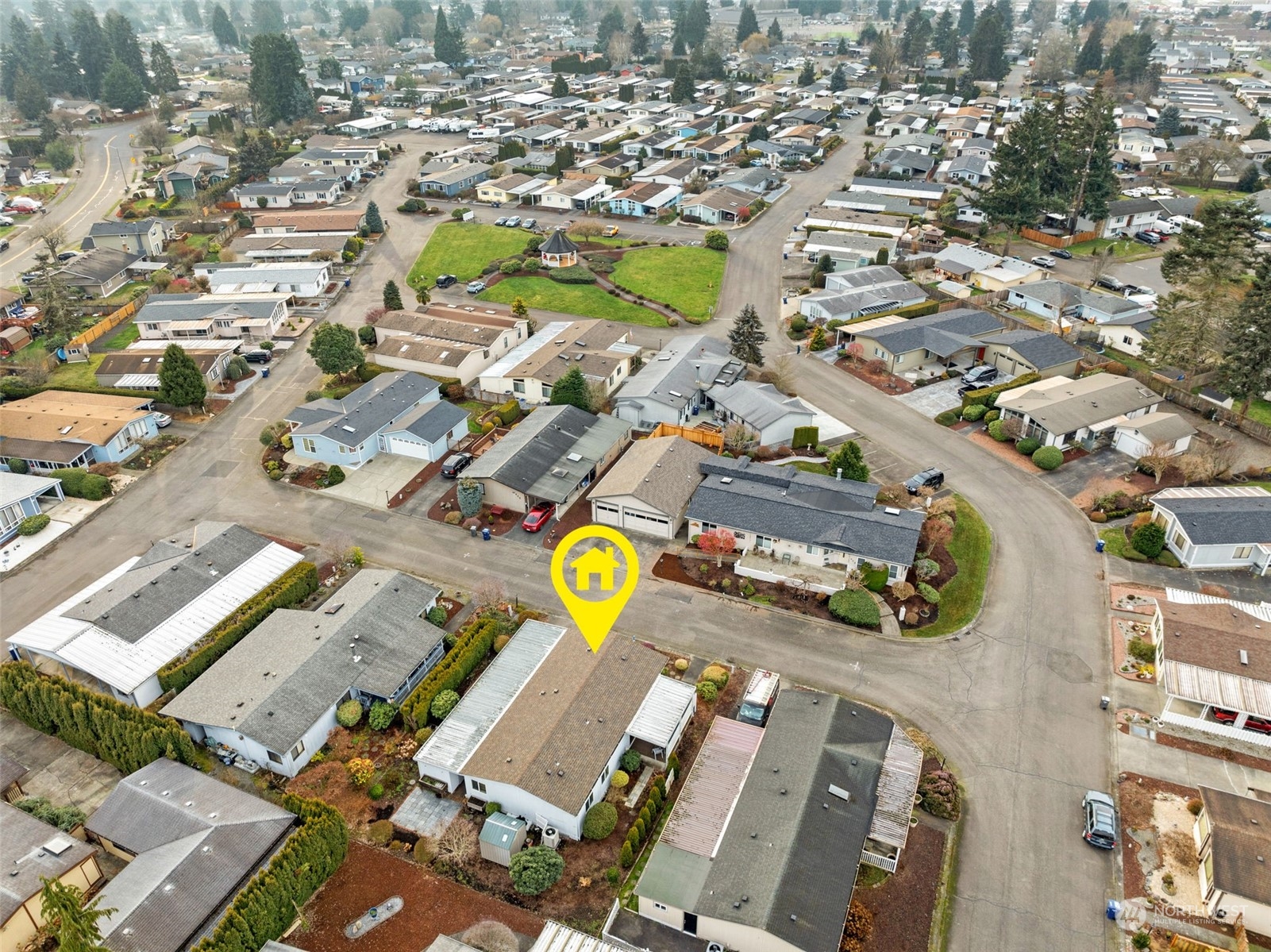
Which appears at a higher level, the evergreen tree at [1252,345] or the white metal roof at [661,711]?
the evergreen tree at [1252,345]

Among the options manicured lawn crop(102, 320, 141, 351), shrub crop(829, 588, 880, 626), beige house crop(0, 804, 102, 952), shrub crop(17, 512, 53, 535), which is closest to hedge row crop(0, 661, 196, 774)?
beige house crop(0, 804, 102, 952)

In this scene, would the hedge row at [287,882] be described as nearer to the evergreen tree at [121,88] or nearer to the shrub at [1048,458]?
the shrub at [1048,458]

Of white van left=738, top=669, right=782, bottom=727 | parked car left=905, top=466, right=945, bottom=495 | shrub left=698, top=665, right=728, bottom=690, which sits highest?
parked car left=905, top=466, right=945, bottom=495

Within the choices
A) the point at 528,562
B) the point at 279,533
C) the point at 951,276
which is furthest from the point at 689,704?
the point at 951,276

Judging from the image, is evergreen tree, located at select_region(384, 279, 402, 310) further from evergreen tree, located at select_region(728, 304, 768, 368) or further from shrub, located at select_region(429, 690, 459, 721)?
shrub, located at select_region(429, 690, 459, 721)

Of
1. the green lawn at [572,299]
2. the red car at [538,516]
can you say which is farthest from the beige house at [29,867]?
the green lawn at [572,299]

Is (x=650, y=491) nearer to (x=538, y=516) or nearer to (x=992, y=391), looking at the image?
(x=538, y=516)
